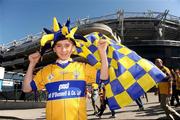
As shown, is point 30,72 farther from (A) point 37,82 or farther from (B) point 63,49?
(B) point 63,49

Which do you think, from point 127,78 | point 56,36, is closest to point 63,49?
point 56,36

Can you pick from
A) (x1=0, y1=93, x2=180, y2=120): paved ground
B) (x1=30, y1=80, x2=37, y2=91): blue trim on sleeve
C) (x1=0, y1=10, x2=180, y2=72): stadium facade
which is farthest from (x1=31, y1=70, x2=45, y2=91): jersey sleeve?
(x1=0, y1=10, x2=180, y2=72): stadium facade

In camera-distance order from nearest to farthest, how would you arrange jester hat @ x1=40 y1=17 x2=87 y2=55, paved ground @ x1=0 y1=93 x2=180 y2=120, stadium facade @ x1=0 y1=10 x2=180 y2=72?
jester hat @ x1=40 y1=17 x2=87 y2=55
paved ground @ x1=0 y1=93 x2=180 y2=120
stadium facade @ x1=0 y1=10 x2=180 y2=72

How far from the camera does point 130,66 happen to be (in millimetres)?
4988

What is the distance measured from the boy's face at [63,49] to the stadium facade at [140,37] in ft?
143

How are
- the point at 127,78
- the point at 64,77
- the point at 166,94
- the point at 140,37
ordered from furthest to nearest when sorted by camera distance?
the point at 140,37 < the point at 166,94 < the point at 127,78 < the point at 64,77

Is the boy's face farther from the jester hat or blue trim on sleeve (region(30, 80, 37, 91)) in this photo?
blue trim on sleeve (region(30, 80, 37, 91))

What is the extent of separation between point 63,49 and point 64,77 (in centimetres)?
35

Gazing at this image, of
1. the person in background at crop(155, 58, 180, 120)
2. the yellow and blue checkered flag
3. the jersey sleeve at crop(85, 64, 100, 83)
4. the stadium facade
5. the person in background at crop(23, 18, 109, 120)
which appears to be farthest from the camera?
the stadium facade

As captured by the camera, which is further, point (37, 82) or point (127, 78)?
point (127, 78)

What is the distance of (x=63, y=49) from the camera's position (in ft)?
14.3

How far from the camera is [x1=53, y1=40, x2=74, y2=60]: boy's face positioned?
14.3 feet

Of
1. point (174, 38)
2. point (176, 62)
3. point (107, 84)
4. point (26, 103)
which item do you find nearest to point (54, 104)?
point (107, 84)

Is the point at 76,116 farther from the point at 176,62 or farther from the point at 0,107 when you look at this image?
the point at 176,62
